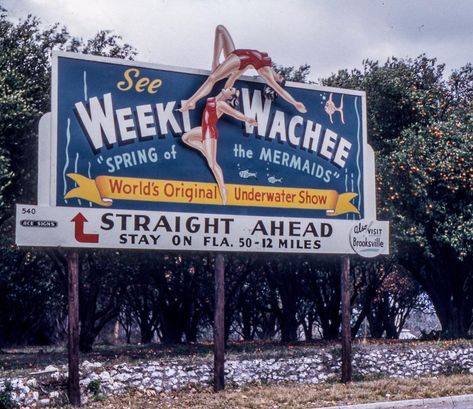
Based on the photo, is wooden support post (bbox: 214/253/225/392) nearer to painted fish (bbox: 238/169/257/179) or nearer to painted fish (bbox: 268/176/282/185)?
painted fish (bbox: 238/169/257/179)

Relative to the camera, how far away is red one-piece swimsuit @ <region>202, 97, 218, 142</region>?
16.5 metres

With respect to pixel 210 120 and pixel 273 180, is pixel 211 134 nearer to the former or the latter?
pixel 210 120

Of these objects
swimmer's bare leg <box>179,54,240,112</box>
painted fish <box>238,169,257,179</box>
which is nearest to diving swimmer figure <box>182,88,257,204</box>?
swimmer's bare leg <box>179,54,240,112</box>

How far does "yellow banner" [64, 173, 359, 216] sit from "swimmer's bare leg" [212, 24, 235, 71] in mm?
2673

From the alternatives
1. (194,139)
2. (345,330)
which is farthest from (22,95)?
(345,330)

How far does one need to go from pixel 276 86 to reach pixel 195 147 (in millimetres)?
2413

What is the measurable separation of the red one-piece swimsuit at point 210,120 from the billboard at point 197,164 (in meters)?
0.02

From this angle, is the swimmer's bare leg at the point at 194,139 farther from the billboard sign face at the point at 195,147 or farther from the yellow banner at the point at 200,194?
the yellow banner at the point at 200,194

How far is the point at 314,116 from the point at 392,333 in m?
26.9

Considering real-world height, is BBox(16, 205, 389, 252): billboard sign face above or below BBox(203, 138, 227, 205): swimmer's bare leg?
below

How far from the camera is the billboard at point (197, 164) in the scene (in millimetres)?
15273

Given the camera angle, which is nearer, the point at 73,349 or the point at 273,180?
the point at 73,349

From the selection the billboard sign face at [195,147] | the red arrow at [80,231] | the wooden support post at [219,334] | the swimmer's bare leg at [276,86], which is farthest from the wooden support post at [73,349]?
the swimmer's bare leg at [276,86]

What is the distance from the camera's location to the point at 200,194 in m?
16.4
